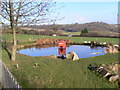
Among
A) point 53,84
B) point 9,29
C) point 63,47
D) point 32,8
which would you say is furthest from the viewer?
point 63,47

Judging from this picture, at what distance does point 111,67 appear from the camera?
12.4 meters

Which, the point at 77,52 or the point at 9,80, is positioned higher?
the point at 9,80

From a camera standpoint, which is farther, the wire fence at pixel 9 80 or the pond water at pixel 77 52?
the pond water at pixel 77 52

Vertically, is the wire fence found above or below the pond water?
above

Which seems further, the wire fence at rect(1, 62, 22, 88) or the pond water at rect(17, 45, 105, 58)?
the pond water at rect(17, 45, 105, 58)

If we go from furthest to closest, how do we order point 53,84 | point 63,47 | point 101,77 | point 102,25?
point 102,25, point 63,47, point 101,77, point 53,84

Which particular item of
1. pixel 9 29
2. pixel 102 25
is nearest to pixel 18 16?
pixel 9 29

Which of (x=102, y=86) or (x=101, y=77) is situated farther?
(x=101, y=77)

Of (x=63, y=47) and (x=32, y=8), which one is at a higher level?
(x=32, y=8)

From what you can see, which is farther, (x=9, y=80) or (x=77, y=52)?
(x=77, y=52)

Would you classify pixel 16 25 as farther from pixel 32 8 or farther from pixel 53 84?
pixel 53 84

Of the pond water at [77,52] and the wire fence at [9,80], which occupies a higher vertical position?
the wire fence at [9,80]

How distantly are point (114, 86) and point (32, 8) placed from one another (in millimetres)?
8759

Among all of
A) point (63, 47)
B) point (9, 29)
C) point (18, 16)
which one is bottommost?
point (63, 47)
